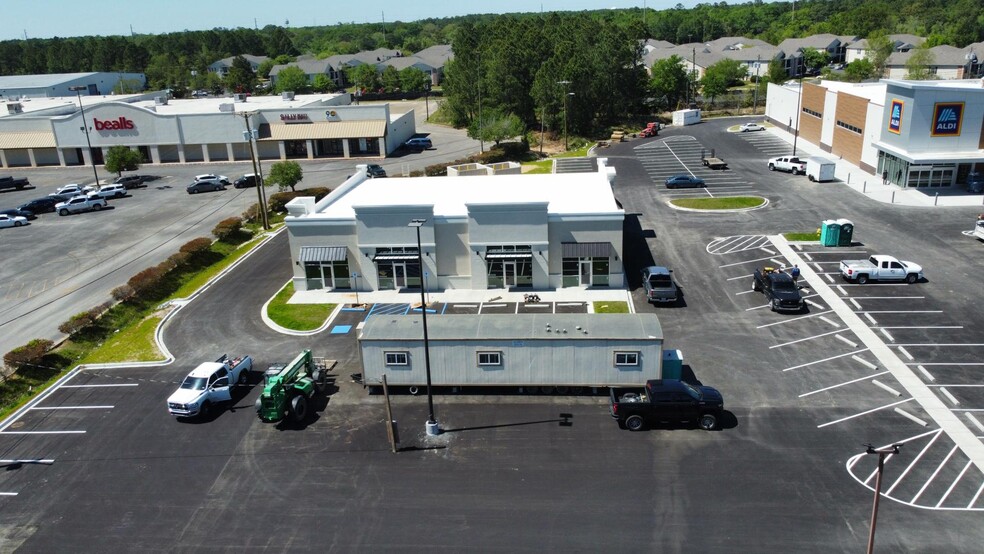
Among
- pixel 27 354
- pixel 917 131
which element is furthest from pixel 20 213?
pixel 917 131

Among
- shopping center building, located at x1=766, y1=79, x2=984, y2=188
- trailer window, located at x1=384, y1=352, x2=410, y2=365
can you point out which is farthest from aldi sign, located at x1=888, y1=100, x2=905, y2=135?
trailer window, located at x1=384, y1=352, x2=410, y2=365

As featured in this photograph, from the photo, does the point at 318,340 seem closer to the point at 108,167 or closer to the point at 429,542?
the point at 429,542

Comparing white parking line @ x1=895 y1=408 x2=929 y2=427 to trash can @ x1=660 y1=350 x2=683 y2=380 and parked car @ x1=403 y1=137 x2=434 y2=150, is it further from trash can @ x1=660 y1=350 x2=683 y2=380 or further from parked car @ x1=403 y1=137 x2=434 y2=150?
parked car @ x1=403 y1=137 x2=434 y2=150

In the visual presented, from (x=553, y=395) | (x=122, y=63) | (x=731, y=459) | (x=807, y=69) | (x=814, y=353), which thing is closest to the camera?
(x=731, y=459)

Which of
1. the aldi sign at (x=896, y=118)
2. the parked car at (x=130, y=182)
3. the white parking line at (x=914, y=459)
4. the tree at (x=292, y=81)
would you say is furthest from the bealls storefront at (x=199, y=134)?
the white parking line at (x=914, y=459)

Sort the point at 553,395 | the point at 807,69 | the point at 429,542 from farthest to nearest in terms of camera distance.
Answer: the point at 807,69, the point at 553,395, the point at 429,542

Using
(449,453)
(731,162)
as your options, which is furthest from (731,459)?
(731,162)

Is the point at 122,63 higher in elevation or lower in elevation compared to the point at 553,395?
higher
